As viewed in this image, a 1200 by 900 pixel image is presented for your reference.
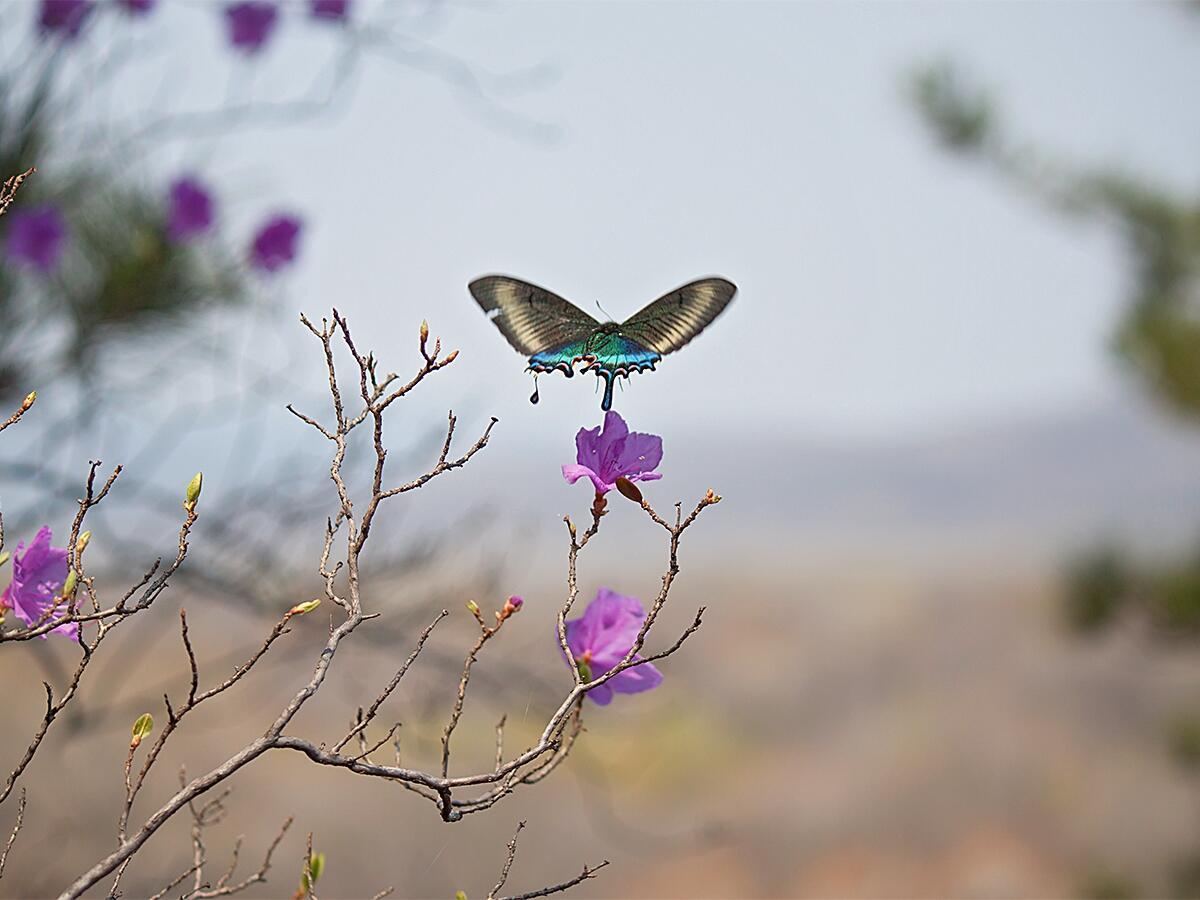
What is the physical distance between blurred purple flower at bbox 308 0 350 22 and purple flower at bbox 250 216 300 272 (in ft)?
0.76

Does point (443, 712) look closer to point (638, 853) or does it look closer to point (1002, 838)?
point (638, 853)

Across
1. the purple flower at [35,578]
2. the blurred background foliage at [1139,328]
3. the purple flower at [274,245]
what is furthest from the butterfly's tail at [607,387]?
the blurred background foliage at [1139,328]

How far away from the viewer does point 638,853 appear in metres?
1.09

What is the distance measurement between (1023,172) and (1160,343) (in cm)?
90

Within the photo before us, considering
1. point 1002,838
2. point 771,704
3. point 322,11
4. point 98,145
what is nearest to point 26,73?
point 98,145

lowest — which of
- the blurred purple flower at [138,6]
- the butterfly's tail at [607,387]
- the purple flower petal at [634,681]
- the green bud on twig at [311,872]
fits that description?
the green bud on twig at [311,872]

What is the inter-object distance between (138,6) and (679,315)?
102 centimetres

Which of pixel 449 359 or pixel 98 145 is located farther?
pixel 98 145

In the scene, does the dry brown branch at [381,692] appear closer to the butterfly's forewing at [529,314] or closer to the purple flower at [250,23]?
the butterfly's forewing at [529,314]

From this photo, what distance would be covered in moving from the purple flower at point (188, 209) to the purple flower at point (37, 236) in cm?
12

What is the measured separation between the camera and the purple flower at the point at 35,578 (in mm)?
467

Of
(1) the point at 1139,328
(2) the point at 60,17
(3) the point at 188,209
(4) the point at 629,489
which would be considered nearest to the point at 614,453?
(4) the point at 629,489

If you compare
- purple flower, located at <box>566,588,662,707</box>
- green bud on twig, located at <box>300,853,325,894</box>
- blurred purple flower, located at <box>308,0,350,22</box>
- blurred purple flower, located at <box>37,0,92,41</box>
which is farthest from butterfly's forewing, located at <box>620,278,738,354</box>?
blurred purple flower, located at <box>308,0,350,22</box>

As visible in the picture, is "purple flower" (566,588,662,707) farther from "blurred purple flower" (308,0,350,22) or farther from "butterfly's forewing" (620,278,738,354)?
"blurred purple flower" (308,0,350,22)
